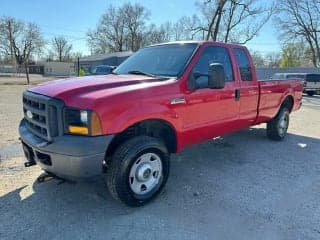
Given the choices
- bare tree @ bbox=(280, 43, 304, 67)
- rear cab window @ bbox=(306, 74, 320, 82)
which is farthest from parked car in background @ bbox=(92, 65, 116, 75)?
bare tree @ bbox=(280, 43, 304, 67)

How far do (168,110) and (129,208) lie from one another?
4.09ft

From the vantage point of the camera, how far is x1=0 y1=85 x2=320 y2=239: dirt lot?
322cm

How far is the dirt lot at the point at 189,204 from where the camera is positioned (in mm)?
3223

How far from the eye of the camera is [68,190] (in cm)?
411

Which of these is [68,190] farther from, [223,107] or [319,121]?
[319,121]

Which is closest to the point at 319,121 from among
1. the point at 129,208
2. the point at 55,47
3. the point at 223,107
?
the point at 223,107

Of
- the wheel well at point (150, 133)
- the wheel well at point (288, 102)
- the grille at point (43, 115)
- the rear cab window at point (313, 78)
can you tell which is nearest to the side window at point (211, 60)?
the wheel well at point (150, 133)

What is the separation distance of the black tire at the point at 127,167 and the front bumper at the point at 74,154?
0.22 m

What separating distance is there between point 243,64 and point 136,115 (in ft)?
9.44

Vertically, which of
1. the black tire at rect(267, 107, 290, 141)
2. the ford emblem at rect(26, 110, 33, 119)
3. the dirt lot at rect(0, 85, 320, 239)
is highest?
the ford emblem at rect(26, 110, 33, 119)

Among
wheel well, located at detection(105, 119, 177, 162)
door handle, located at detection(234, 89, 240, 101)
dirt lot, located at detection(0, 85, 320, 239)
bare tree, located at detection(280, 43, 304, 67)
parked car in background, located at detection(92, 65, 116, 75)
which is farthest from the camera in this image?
bare tree, located at detection(280, 43, 304, 67)

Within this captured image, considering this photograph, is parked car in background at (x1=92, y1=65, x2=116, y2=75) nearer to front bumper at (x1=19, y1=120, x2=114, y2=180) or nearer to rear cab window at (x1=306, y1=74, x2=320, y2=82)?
front bumper at (x1=19, y1=120, x2=114, y2=180)

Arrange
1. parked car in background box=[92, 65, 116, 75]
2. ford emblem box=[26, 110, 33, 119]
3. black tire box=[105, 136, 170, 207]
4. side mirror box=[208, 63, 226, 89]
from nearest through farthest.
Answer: black tire box=[105, 136, 170, 207] → ford emblem box=[26, 110, 33, 119] → side mirror box=[208, 63, 226, 89] → parked car in background box=[92, 65, 116, 75]

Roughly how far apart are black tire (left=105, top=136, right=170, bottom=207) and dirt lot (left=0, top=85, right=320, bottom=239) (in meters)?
0.16
